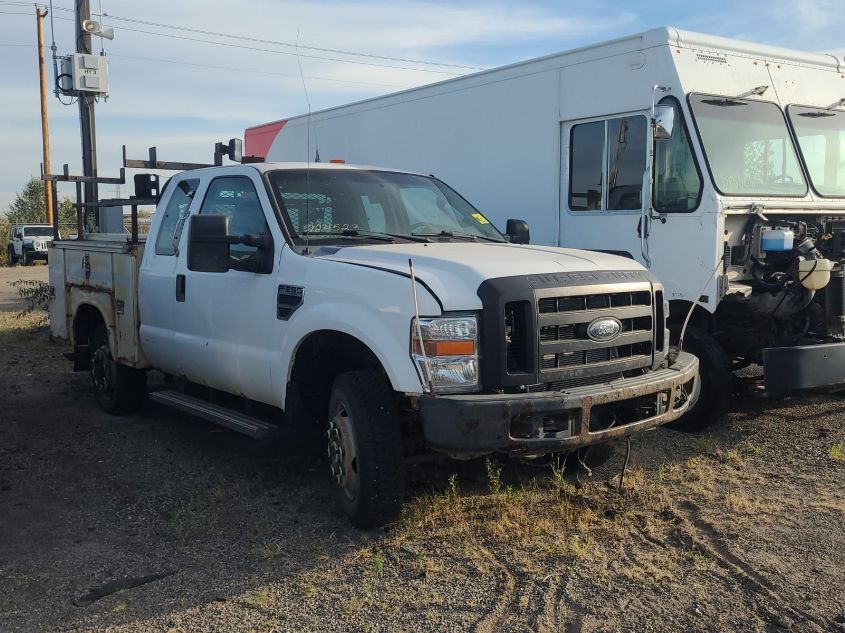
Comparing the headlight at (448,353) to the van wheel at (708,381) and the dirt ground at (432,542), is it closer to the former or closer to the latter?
the dirt ground at (432,542)

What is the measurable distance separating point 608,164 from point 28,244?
2976cm

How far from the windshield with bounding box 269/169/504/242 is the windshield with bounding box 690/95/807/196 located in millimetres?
Answer: 2049

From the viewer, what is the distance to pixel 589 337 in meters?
4.17

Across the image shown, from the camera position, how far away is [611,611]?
349 centimetres

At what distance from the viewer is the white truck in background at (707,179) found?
20.6ft

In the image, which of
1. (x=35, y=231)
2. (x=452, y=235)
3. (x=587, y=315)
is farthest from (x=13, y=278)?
(x=587, y=315)

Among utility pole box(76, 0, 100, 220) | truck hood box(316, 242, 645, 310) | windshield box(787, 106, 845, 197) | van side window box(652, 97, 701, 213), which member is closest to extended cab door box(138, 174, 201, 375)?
truck hood box(316, 242, 645, 310)

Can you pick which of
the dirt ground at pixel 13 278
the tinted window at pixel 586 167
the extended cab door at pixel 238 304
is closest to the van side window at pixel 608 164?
the tinted window at pixel 586 167

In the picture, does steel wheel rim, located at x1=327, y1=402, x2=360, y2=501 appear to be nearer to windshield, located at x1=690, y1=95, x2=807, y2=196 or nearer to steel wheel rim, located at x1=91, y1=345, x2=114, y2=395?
steel wheel rim, located at x1=91, y1=345, x2=114, y2=395

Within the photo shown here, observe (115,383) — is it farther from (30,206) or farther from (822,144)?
(30,206)

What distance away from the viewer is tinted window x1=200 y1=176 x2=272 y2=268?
5191 mm

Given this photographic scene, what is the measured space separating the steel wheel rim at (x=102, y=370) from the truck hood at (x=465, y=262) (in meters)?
3.24

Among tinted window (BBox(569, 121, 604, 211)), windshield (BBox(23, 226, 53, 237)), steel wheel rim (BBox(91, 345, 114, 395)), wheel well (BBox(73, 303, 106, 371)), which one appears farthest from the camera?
windshield (BBox(23, 226, 53, 237))

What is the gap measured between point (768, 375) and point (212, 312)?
3989 millimetres
